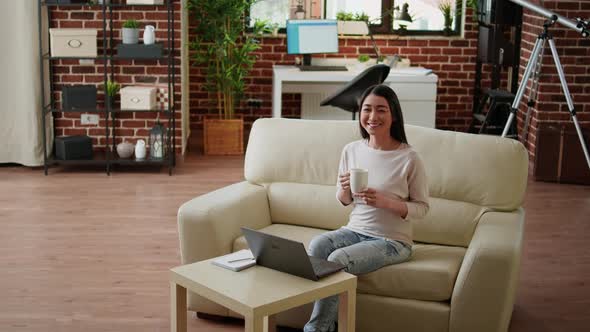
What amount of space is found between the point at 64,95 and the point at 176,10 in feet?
3.67

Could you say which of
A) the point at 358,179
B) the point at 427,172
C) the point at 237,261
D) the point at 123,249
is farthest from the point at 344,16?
the point at 237,261

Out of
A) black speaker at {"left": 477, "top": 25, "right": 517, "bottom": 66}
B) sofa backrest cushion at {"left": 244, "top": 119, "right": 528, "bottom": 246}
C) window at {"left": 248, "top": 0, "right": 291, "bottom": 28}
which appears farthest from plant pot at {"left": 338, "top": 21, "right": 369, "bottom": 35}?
sofa backrest cushion at {"left": 244, "top": 119, "right": 528, "bottom": 246}

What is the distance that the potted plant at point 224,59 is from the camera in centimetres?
759

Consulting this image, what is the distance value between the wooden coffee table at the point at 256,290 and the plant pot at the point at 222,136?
14.5 ft

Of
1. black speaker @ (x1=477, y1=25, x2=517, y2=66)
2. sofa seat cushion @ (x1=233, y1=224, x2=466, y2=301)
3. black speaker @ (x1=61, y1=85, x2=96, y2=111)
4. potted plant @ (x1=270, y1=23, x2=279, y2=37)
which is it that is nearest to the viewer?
sofa seat cushion @ (x1=233, y1=224, x2=466, y2=301)

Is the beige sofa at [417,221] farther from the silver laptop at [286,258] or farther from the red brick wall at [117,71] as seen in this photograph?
the red brick wall at [117,71]

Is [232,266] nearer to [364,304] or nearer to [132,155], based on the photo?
[364,304]

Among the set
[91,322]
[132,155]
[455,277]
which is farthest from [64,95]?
[455,277]

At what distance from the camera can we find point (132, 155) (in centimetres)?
715

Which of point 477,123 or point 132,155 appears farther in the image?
point 477,123

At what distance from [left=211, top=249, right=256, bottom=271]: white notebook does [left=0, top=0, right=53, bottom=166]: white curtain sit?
4094 millimetres

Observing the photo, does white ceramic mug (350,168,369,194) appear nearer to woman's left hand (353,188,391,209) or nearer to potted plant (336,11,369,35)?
woman's left hand (353,188,391,209)

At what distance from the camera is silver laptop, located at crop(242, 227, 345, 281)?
10.3 feet

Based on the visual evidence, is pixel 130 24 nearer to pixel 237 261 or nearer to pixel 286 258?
pixel 237 261
